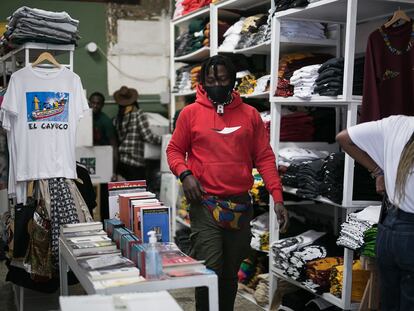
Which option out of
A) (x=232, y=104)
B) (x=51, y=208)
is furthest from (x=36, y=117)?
(x=232, y=104)

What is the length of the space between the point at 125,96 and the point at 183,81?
1805 millimetres

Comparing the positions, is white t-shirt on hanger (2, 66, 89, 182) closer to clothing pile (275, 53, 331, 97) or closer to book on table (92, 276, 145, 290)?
clothing pile (275, 53, 331, 97)

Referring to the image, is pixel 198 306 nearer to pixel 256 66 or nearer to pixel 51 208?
pixel 51 208

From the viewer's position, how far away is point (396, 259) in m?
2.30

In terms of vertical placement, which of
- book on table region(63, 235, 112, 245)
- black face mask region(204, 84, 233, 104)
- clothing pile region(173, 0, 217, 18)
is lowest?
book on table region(63, 235, 112, 245)

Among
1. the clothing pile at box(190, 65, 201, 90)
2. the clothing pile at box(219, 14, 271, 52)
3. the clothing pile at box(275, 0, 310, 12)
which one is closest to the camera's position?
the clothing pile at box(275, 0, 310, 12)

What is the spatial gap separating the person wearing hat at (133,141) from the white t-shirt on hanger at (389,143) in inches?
183

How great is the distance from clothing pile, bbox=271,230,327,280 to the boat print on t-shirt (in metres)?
1.67

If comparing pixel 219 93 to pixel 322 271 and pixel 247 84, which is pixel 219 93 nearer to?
pixel 322 271

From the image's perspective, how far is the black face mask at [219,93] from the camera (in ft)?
10.1

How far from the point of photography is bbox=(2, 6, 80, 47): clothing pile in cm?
371

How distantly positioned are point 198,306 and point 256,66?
2.80m

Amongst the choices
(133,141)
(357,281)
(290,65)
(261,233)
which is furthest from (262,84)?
(133,141)

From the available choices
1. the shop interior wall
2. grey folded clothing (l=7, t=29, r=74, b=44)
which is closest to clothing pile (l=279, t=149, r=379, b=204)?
grey folded clothing (l=7, t=29, r=74, b=44)
